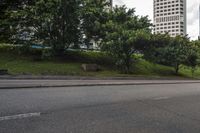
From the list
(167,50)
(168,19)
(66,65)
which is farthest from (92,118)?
(168,19)

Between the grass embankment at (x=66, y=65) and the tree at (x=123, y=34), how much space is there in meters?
1.94

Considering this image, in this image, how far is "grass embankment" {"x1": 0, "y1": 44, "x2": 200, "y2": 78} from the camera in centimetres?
2648

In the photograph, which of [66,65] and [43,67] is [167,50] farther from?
[43,67]

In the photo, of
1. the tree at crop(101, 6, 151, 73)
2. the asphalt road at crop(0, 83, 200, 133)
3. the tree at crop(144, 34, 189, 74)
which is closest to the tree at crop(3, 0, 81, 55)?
the tree at crop(101, 6, 151, 73)

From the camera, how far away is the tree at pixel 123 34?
31.7 m

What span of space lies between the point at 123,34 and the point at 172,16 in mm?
104603

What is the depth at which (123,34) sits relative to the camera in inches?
1254

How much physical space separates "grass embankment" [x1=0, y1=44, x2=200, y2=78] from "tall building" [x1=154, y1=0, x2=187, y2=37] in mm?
87611

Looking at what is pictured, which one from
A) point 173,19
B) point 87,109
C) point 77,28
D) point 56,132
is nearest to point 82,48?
point 77,28

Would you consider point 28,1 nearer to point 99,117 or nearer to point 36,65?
point 36,65

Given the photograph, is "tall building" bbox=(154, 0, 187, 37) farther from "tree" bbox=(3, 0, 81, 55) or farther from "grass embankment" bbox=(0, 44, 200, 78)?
"tree" bbox=(3, 0, 81, 55)

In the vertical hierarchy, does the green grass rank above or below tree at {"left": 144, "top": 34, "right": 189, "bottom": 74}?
below

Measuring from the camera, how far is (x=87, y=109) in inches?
303

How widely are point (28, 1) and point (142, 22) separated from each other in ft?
49.8
